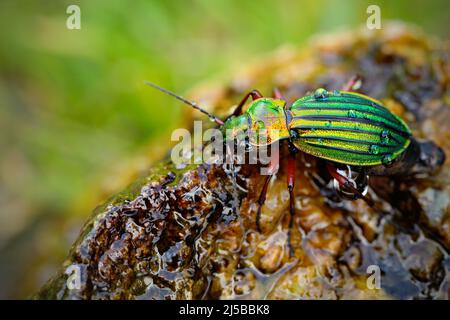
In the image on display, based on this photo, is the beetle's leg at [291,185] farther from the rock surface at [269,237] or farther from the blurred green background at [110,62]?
the blurred green background at [110,62]

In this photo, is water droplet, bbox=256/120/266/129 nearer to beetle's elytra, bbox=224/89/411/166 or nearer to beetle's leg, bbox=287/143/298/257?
beetle's elytra, bbox=224/89/411/166

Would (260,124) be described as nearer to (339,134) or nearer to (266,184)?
(266,184)

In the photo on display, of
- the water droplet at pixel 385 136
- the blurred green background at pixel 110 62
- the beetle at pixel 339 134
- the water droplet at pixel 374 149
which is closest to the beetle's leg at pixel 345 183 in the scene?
the beetle at pixel 339 134

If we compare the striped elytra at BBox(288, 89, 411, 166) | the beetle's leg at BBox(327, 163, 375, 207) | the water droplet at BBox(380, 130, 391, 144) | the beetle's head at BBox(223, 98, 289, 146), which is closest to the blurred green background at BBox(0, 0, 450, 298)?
→ the beetle's head at BBox(223, 98, 289, 146)

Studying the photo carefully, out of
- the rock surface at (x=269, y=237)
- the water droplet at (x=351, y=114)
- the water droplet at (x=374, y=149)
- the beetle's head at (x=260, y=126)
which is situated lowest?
the rock surface at (x=269, y=237)

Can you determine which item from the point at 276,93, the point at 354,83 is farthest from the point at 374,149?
the point at 276,93

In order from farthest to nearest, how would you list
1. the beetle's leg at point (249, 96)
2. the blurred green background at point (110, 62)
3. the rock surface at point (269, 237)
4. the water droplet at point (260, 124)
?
the blurred green background at point (110, 62), the beetle's leg at point (249, 96), the water droplet at point (260, 124), the rock surface at point (269, 237)

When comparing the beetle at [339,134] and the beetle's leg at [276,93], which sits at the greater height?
the beetle's leg at [276,93]
